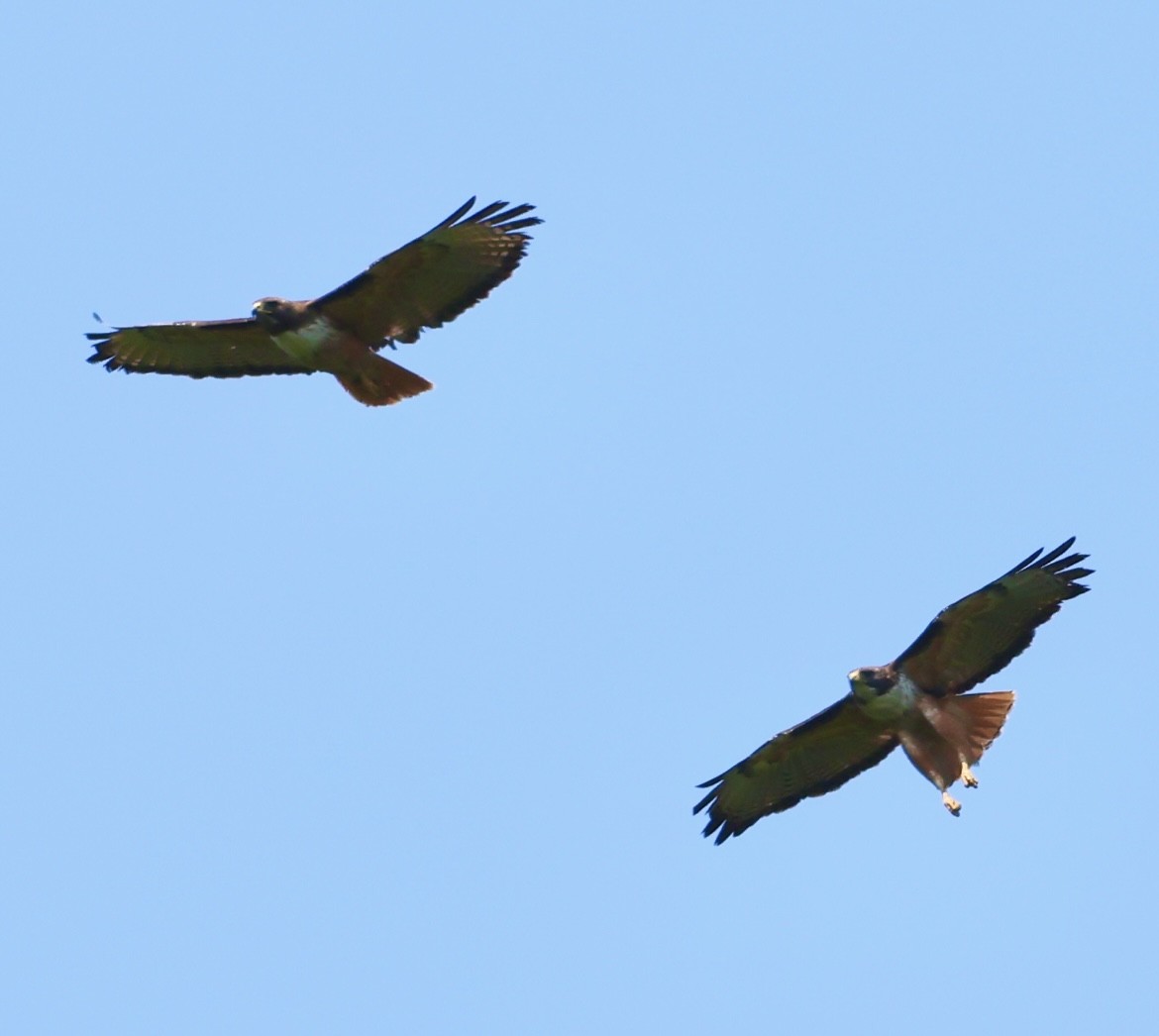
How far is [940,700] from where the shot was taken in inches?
655

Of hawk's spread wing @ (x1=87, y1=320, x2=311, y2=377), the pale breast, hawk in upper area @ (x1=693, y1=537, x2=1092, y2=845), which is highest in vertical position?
hawk's spread wing @ (x1=87, y1=320, x2=311, y2=377)

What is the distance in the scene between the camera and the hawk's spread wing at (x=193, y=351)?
1781 cm

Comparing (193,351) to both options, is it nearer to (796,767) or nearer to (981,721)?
(796,767)

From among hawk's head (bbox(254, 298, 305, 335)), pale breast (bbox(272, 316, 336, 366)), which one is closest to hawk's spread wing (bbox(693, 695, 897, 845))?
pale breast (bbox(272, 316, 336, 366))

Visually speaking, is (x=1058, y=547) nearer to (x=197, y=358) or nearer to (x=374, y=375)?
(x=374, y=375)

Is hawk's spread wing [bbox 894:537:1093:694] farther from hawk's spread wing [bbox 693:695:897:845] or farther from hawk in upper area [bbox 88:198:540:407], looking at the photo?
hawk in upper area [bbox 88:198:540:407]

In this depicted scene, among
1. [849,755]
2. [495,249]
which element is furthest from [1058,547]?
[495,249]

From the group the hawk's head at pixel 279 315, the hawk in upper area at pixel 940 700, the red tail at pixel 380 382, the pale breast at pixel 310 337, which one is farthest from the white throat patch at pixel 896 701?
the hawk's head at pixel 279 315

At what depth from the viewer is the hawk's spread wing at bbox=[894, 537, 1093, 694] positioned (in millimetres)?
16391

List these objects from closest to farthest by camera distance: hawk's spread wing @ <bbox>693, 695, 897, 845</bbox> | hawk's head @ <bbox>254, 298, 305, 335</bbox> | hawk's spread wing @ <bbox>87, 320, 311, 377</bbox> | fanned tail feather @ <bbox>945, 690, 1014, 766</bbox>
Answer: fanned tail feather @ <bbox>945, 690, 1014, 766</bbox>, hawk's spread wing @ <bbox>693, 695, 897, 845</bbox>, hawk's head @ <bbox>254, 298, 305, 335</bbox>, hawk's spread wing @ <bbox>87, 320, 311, 377</bbox>

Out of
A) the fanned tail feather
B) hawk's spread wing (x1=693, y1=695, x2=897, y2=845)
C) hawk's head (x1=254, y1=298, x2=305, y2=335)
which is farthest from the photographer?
hawk's head (x1=254, y1=298, x2=305, y2=335)

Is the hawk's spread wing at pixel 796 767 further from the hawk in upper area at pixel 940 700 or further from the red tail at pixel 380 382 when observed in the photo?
the red tail at pixel 380 382

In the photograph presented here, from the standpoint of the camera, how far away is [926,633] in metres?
16.4

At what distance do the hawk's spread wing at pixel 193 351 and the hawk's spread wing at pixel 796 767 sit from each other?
15.1 ft
